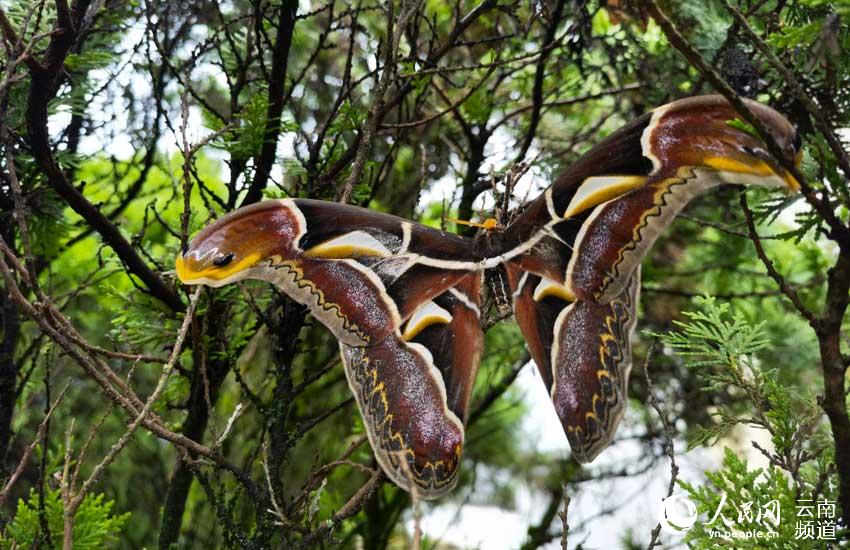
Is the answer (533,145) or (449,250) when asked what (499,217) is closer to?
(449,250)

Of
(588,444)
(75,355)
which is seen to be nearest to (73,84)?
(75,355)

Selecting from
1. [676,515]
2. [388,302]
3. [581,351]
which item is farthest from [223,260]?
[676,515]

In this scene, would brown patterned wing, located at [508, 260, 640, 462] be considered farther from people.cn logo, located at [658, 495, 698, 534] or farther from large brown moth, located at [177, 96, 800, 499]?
people.cn logo, located at [658, 495, 698, 534]

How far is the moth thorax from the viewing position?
2244 millimetres

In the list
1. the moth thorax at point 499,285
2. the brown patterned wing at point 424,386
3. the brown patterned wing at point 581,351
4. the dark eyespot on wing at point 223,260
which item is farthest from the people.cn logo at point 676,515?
the dark eyespot on wing at point 223,260

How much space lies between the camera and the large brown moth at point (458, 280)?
1930mm

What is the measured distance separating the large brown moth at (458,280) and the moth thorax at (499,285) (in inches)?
0.4

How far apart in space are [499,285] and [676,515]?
0.71 metres

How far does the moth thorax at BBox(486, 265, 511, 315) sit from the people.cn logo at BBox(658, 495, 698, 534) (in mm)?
627

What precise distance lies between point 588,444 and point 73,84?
71.2 inches

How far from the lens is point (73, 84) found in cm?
257

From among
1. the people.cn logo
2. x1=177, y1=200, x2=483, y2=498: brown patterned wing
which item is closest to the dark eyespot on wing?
x1=177, y1=200, x2=483, y2=498: brown patterned wing

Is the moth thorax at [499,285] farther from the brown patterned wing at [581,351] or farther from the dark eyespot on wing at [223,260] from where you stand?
the dark eyespot on wing at [223,260]

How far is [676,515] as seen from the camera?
211cm
